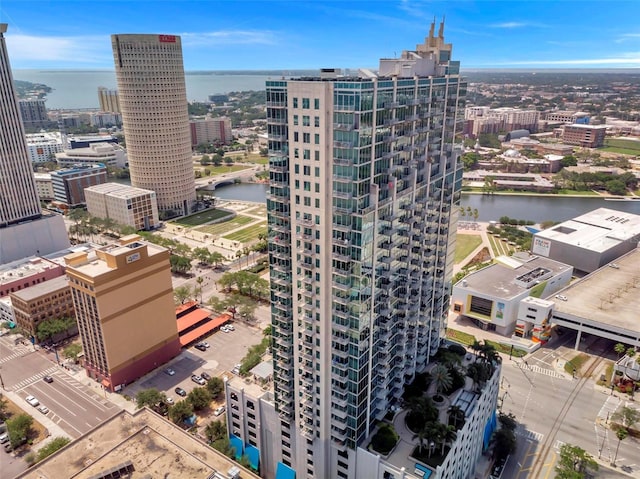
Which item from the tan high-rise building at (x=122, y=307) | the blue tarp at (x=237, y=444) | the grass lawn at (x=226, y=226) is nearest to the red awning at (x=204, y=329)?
the tan high-rise building at (x=122, y=307)

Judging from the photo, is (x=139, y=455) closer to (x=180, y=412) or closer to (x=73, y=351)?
(x=180, y=412)

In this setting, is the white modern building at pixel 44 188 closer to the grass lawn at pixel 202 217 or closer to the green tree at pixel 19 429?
the grass lawn at pixel 202 217

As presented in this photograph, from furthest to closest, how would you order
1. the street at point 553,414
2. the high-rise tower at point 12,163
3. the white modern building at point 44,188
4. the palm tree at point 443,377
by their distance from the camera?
the white modern building at point 44,188
the high-rise tower at point 12,163
the street at point 553,414
the palm tree at point 443,377

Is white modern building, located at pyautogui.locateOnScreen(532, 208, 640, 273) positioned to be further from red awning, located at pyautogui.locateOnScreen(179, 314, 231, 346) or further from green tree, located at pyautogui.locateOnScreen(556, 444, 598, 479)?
red awning, located at pyautogui.locateOnScreen(179, 314, 231, 346)

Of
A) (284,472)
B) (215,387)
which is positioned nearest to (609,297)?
(284,472)

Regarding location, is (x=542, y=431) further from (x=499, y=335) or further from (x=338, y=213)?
(x=338, y=213)

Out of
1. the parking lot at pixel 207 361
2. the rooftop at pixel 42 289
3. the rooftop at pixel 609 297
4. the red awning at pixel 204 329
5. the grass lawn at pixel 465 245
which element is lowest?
the parking lot at pixel 207 361

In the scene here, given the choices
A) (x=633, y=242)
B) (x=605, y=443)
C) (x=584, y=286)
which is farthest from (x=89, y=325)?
(x=633, y=242)

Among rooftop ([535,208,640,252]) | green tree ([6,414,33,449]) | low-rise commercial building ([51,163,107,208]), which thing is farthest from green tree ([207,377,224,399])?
low-rise commercial building ([51,163,107,208])

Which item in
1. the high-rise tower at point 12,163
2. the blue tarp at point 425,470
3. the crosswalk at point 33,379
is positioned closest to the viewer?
the blue tarp at point 425,470
